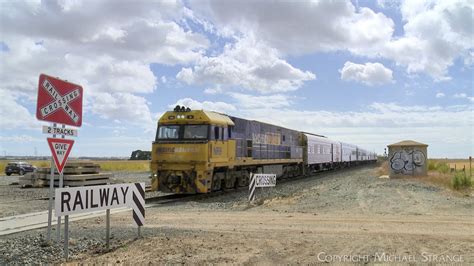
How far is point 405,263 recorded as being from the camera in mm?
6836

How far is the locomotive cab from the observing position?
1792cm

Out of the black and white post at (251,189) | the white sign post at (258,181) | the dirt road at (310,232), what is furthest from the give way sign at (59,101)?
the white sign post at (258,181)

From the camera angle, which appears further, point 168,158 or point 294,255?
point 168,158

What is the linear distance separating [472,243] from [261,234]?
157 inches

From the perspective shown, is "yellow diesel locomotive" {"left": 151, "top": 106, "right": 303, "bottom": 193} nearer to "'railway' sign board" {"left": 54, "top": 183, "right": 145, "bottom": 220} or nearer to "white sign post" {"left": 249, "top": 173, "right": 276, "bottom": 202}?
"white sign post" {"left": 249, "top": 173, "right": 276, "bottom": 202}

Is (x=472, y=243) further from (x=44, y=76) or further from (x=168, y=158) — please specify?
(x=168, y=158)

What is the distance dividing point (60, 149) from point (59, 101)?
0.88 metres

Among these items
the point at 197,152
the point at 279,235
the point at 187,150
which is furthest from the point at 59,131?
the point at 187,150

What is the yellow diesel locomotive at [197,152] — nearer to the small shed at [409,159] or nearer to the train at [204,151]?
the train at [204,151]

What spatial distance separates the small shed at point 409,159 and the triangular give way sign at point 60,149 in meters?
24.0

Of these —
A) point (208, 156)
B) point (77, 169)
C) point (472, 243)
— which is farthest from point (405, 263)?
point (77, 169)

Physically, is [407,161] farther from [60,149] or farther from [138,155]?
[138,155]

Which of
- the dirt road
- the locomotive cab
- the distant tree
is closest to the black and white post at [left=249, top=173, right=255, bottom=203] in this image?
Answer: the dirt road

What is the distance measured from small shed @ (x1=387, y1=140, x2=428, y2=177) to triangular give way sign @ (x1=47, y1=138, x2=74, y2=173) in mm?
24048
